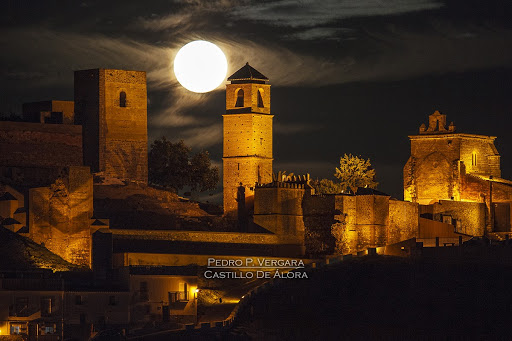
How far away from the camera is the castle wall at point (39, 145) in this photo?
3078 inches

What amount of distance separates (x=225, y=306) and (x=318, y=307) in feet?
14.8

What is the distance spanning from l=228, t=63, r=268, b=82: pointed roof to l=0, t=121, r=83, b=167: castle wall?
26.4ft

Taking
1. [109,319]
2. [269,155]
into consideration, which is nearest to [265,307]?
[109,319]

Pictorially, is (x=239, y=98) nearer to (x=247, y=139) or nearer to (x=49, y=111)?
(x=247, y=139)

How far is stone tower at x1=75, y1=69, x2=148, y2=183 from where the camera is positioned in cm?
8169

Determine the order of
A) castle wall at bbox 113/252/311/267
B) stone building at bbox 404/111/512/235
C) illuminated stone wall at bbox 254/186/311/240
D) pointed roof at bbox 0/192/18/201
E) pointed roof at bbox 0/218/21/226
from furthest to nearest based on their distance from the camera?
1. stone building at bbox 404/111/512/235
2. illuminated stone wall at bbox 254/186/311/240
3. pointed roof at bbox 0/192/18/201
4. pointed roof at bbox 0/218/21/226
5. castle wall at bbox 113/252/311/267

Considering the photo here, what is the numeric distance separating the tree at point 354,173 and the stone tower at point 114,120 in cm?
1161

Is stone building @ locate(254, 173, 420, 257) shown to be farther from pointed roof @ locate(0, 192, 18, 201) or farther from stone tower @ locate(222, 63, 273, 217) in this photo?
pointed roof @ locate(0, 192, 18, 201)

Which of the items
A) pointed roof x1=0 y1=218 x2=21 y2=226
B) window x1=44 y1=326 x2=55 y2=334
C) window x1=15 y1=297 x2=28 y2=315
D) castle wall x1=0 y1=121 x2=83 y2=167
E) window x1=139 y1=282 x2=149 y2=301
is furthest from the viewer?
castle wall x1=0 y1=121 x2=83 y2=167

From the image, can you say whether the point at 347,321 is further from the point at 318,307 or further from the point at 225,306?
the point at 225,306

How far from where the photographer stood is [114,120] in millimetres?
82125

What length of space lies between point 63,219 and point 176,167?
19100 millimetres

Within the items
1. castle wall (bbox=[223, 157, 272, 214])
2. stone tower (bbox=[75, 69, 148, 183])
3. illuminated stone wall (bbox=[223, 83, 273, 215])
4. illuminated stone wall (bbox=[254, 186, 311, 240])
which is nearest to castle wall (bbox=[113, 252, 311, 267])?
illuminated stone wall (bbox=[254, 186, 311, 240])

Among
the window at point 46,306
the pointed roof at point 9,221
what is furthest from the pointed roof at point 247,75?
the window at point 46,306
